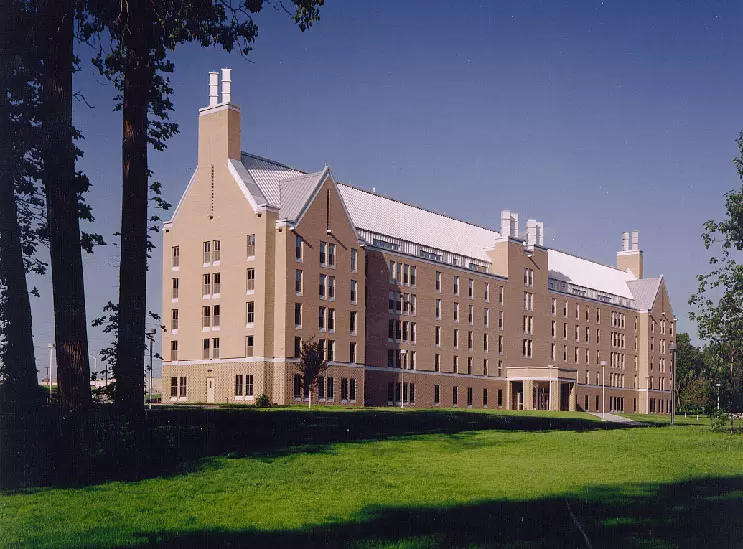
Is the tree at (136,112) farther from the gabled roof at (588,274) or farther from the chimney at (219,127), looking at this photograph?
the gabled roof at (588,274)

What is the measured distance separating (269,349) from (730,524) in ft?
192

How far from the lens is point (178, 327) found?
75.0 m

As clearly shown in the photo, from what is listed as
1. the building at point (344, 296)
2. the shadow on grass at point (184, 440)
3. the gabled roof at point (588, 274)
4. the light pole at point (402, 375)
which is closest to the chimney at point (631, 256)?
the gabled roof at point (588, 274)

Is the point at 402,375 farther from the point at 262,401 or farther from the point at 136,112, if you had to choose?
the point at 136,112

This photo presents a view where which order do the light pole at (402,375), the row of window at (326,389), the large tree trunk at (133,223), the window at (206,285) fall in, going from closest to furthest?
the large tree trunk at (133,223), the row of window at (326,389), the window at (206,285), the light pole at (402,375)

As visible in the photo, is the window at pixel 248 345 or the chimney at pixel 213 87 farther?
the chimney at pixel 213 87

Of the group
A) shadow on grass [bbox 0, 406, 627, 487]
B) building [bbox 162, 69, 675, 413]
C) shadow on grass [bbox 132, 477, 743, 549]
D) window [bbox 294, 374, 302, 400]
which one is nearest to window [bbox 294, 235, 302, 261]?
building [bbox 162, 69, 675, 413]

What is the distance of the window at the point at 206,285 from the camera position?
7325 cm

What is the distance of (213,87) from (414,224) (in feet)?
90.2

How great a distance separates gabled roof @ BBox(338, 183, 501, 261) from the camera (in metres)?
84.4

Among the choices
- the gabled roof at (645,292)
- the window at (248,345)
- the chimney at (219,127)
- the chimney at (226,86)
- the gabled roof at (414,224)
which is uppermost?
the chimney at (226,86)

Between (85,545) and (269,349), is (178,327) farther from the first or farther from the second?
(85,545)

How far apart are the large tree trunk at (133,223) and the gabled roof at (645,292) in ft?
394

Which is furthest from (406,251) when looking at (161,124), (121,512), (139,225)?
(121,512)
